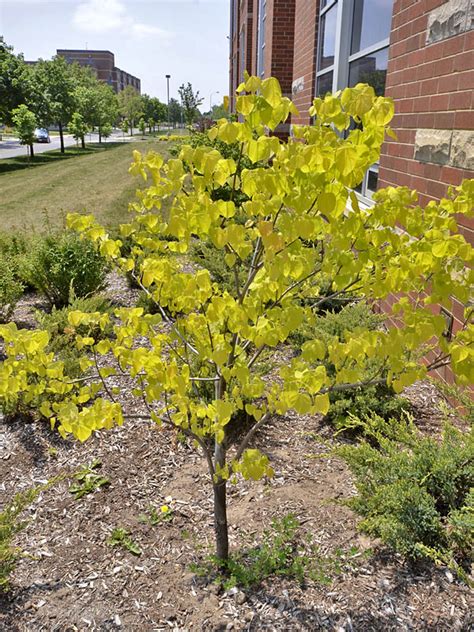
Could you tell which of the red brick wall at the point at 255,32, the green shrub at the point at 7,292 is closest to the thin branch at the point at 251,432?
the green shrub at the point at 7,292

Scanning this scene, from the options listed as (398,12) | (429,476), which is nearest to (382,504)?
(429,476)

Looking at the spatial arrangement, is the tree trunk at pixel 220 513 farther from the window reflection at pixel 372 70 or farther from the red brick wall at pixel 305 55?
the red brick wall at pixel 305 55

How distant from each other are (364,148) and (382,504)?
1.51 metres

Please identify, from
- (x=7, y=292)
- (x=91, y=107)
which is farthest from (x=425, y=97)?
(x=91, y=107)

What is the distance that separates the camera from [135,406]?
350 cm

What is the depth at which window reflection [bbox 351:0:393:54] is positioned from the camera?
4764 mm

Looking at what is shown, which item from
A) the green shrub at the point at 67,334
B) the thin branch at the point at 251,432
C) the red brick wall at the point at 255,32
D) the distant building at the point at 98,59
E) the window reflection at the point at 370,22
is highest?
the distant building at the point at 98,59

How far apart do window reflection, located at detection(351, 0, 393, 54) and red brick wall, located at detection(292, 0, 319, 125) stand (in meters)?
1.52

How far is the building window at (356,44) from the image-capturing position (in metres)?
4.90

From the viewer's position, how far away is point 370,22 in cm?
528

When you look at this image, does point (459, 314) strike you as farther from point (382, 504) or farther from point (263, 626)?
point (263, 626)

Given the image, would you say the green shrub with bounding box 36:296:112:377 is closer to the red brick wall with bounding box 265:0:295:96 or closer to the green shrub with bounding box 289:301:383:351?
the green shrub with bounding box 289:301:383:351

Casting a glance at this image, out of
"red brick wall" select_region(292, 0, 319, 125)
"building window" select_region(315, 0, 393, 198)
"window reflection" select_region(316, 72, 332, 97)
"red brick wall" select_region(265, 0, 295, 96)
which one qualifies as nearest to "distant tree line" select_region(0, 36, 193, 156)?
"red brick wall" select_region(265, 0, 295, 96)

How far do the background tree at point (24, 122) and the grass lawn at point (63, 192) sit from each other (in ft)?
7.39
